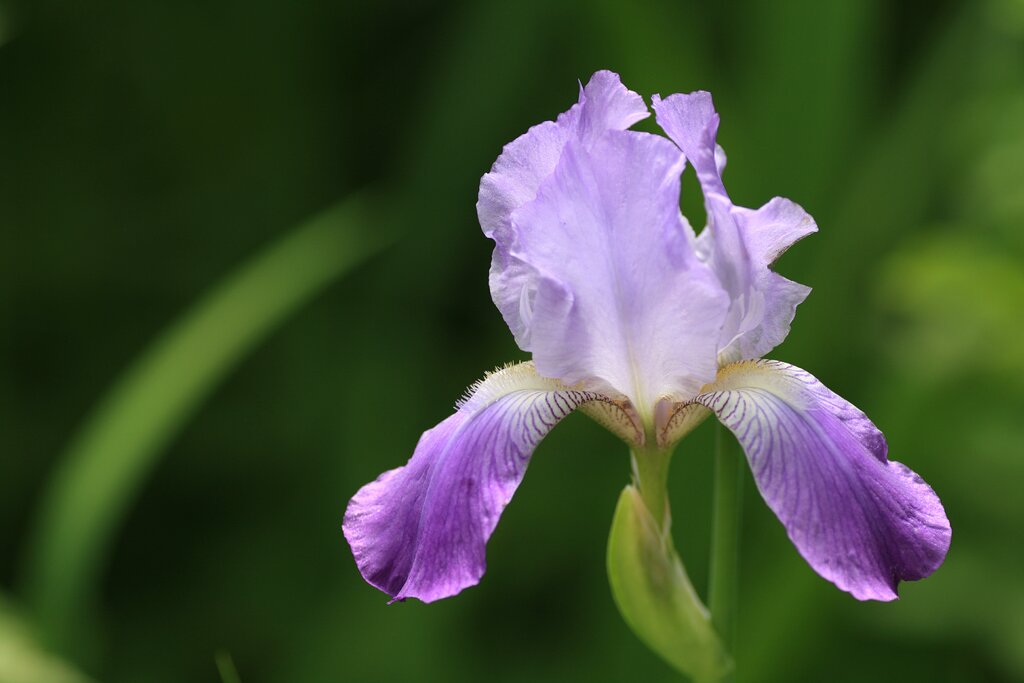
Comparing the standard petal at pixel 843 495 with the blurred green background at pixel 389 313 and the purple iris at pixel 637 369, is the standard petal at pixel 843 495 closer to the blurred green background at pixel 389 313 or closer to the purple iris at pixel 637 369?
the purple iris at pixel 637 369

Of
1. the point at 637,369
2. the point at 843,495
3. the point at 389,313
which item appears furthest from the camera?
the point at 389,313

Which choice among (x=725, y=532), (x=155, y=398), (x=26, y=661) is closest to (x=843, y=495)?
(x=725, y=532)

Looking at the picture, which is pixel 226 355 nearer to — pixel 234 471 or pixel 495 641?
pixel 234 471

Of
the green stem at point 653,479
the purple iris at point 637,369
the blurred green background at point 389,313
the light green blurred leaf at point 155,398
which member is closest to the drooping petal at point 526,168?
the purple iris at point 637,369

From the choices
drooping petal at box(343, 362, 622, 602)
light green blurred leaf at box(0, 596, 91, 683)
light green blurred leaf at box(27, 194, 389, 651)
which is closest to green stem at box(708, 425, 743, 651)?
drooping petal at box(343, 362, 622, 602)

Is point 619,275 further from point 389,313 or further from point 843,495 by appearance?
point 389,313

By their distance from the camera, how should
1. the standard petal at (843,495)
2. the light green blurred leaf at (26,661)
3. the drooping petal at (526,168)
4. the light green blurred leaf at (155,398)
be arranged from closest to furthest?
the standard petal at (843,495) < the drooping petal at (526,168) < the light green blurred leaf at (26,661) < the light green blurred leaf at (155,398)
